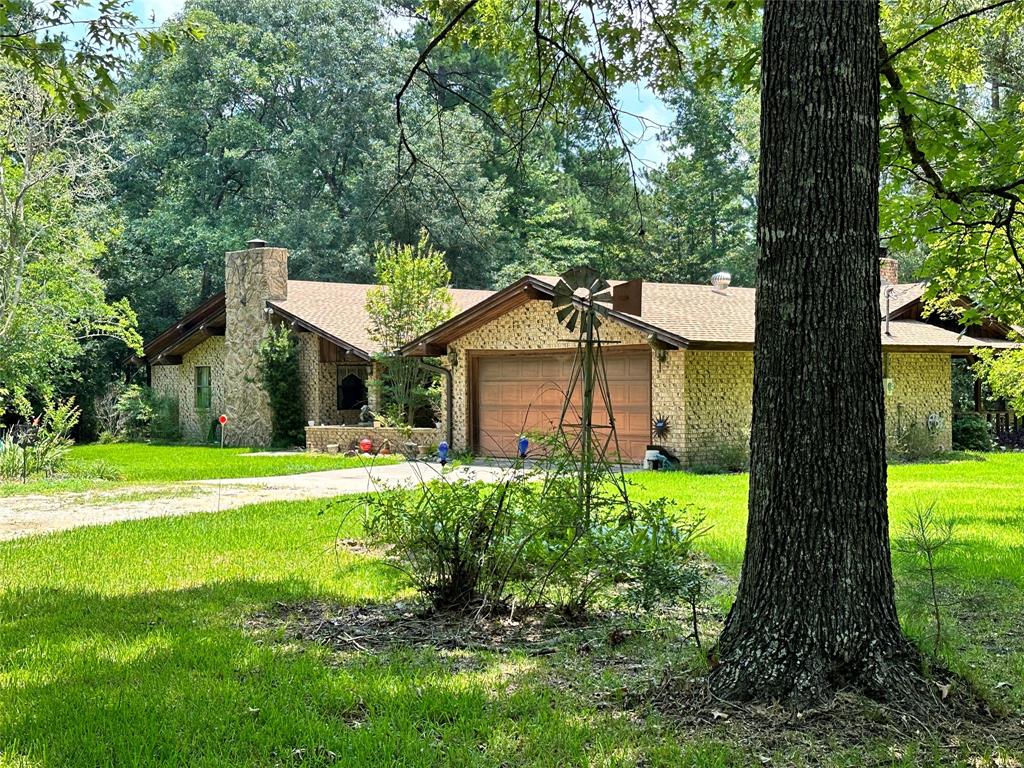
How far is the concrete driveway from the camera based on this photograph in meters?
11.4

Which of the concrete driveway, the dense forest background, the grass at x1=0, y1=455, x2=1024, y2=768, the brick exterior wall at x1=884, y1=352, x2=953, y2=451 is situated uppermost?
the dense forest background

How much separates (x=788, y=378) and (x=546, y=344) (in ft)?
52.1

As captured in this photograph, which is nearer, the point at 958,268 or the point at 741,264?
the point at 958,268

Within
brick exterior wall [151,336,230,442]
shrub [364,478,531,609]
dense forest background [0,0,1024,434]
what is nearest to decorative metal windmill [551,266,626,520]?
shrub [364,478,531,609]

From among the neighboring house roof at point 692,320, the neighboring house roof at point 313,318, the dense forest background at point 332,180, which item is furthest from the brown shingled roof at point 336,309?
the neighboring house roof at point 692,320

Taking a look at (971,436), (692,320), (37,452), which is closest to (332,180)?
(692,320)

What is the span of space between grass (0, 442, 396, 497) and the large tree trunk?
42.9ft

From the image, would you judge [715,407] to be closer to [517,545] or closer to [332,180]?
[517,545]

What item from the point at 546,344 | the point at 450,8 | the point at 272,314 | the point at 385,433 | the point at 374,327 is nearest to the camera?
the point at 450,8

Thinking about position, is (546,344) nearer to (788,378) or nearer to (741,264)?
(788,378)

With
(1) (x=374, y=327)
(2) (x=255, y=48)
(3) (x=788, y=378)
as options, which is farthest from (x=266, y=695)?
(2) (x=255, y=48)

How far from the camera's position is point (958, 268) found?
8.00 metres

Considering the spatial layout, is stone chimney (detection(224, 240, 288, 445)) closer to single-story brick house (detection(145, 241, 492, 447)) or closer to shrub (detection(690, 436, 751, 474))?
single-story brick house (detection(145, 241, 492, 447))

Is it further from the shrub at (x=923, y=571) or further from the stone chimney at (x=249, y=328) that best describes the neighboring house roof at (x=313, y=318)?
the shrub at (x=923, y=571)
